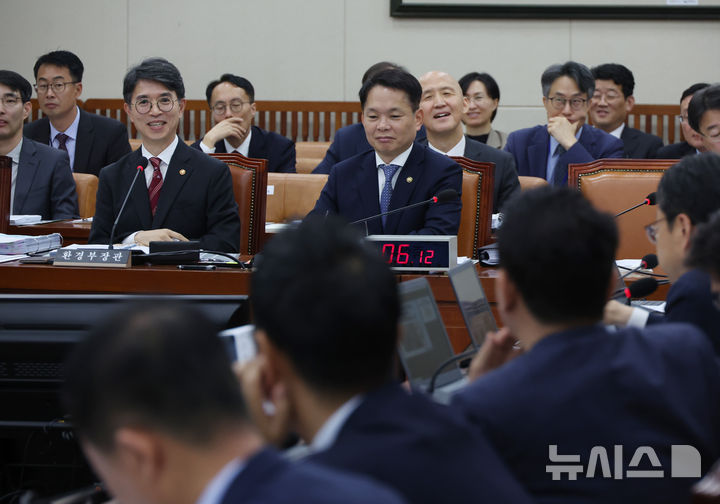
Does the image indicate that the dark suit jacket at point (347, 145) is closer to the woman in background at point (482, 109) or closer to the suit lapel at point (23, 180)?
the woman in background at point (482, 109)

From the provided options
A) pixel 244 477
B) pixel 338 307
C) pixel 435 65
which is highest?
pixel 435 65

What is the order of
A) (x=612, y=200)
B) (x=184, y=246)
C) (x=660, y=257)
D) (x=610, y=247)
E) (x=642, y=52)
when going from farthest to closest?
1. (x=642, y=52)
2. (x=612, y=200)
3. (x=184, y=246)
4. (x=660, y=257)
5. (x=610, y=247)

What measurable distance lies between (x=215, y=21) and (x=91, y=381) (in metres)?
5.93

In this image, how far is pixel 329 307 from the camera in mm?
863

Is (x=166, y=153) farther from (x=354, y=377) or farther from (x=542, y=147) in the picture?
(x=354, y=377)

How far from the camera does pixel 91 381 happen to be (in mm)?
732

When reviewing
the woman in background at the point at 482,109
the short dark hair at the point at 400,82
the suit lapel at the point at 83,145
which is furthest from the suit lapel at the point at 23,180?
the woman in background at the point at 482,109

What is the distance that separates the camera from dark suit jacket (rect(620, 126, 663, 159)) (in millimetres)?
5109

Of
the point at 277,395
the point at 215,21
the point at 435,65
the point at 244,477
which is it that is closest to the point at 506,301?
the point at 277,395

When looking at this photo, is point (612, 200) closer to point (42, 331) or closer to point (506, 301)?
point (506, 301)

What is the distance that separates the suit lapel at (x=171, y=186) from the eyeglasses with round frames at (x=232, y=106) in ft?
6.52

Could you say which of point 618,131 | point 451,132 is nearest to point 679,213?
point 451,132

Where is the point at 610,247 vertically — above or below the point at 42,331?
above

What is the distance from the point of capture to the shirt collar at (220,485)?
697 mm
